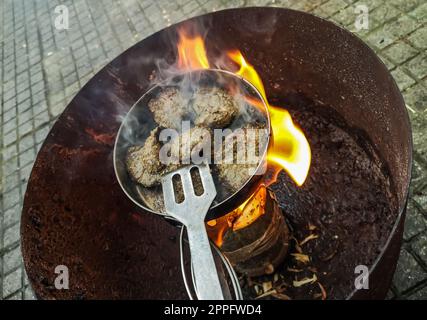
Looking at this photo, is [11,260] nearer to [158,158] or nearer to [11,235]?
[11,235]

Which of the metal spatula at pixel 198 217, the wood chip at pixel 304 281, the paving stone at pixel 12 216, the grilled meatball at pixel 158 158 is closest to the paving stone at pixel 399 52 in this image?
the wood chip at pixel 304 281

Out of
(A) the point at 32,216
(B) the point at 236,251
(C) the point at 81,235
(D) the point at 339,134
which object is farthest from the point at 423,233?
(A) the point at 32,216

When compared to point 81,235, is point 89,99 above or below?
above

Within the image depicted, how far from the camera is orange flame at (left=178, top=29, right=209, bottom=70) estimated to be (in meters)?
3.04

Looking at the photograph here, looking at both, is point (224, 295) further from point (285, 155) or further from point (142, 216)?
point (142, 216)

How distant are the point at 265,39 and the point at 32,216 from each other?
210 cm

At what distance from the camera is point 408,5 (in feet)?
13.5

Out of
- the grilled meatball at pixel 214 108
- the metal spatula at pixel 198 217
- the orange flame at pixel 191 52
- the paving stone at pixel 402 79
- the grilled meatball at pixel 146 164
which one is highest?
the orange flame at pixel 191 52

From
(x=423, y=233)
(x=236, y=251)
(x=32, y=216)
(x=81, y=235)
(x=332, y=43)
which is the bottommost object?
(x=423, y=233)

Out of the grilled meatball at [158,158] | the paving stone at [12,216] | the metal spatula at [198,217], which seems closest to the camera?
the metal spatula at [198,217]

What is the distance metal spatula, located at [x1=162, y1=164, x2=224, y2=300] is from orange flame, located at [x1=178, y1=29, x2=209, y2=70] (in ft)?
3.89

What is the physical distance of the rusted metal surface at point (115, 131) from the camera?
102 inches

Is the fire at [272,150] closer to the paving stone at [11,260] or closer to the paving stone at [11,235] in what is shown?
the paving stone at [11,260]

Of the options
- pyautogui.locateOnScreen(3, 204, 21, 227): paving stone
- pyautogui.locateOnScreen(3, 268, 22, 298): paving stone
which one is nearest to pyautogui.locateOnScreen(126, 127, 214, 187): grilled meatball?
pyautogui.locateOnScreen(3, 268, 22, 298): paving stone
